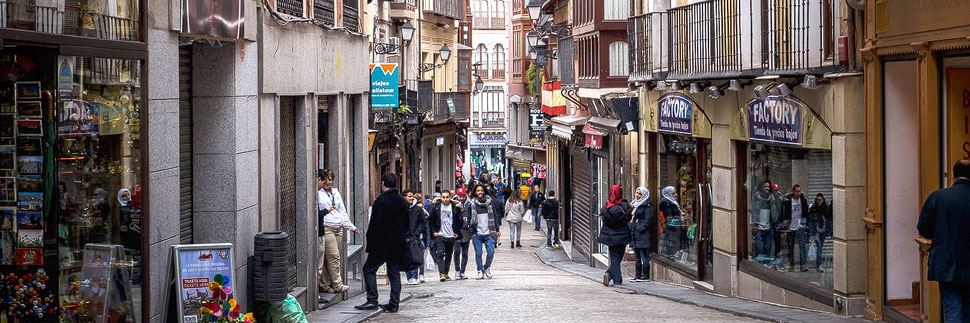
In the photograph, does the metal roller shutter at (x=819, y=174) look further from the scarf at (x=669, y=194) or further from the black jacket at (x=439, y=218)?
the black jacket at (x=439, y=218)

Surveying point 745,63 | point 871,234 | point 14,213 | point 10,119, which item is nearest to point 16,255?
point 14,213

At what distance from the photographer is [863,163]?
1403 cm

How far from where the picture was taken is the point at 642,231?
68.1 feet

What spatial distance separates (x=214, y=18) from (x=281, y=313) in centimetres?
271

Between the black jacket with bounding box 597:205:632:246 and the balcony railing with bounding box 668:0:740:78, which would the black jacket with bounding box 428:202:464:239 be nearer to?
the black jacket with bounding box 597:205:632:246

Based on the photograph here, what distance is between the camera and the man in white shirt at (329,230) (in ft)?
52.6

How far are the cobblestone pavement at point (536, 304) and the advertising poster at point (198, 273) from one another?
3570 millimetres

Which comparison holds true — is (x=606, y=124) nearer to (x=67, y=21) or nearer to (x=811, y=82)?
(x=811, y=82)

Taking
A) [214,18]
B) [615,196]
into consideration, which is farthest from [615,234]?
[214,18]

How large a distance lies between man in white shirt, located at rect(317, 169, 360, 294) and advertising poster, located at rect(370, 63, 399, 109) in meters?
9.41

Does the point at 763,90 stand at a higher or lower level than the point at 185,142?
higher

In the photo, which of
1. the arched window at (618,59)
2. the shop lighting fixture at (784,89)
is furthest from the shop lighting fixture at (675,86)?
the arched window at (618,59)

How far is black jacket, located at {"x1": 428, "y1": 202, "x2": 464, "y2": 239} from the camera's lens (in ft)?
73.9

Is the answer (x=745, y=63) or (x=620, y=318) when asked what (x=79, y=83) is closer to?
(x=620, y=318)
